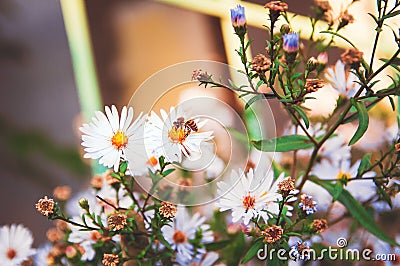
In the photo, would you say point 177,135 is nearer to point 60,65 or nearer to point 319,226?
point 319,226

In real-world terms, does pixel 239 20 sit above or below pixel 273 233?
above

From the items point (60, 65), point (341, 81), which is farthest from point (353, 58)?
point (60, 65)

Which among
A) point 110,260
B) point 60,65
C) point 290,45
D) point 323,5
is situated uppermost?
point 60,65

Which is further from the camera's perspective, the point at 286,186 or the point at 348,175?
the point at 348,175

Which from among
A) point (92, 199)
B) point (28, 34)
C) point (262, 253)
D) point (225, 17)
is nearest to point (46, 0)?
point (28, 34)

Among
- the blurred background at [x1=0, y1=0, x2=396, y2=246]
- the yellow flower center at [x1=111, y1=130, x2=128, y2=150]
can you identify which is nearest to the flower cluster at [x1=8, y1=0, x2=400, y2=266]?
the yellow flower center at [x1=111, y1=130, x2=128, y2=150]

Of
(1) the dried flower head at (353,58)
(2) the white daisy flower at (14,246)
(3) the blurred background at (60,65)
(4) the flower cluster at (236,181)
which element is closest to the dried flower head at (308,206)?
(4) the flower cluster at (236,181)

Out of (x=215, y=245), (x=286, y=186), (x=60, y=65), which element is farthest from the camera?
(x=60, y=65)
